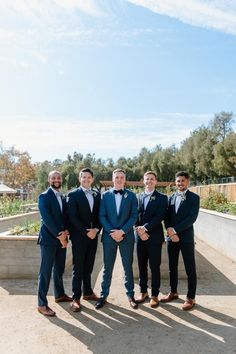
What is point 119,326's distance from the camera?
14.5 ft

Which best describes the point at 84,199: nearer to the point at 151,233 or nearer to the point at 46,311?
the point at 151,233

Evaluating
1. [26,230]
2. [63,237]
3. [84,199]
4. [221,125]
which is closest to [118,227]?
[84,199]

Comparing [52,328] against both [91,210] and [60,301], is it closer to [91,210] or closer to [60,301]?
[60,301]

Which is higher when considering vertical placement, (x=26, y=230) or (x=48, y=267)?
(x=26, y=230)

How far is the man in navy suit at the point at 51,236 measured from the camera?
4922 millimetres

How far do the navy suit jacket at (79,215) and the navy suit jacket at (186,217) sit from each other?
102 centimetres

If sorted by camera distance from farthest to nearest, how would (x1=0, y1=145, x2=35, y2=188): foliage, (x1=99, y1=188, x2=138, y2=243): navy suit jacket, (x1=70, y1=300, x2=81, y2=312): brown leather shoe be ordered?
(x1=0, y1=145, x2=35, y2=188): foliage → (x1=99, y1=188, x2=138, y2=243): navy suit jacket → (x1=70, y1=300, x2=81, y2=312): brown leather shoe

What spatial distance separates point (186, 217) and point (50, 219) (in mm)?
1783

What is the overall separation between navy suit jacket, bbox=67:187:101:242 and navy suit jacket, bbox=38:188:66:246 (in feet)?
0.45

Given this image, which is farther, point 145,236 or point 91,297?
point 91,297

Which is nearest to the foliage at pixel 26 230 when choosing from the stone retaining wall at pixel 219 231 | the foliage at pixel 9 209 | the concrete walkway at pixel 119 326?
the concrete walkway at pixel 119 326

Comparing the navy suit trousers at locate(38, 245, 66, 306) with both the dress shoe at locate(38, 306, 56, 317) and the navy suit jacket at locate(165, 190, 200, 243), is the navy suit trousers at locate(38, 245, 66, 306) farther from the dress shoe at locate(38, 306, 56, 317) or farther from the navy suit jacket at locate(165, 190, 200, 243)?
the navy suit jacket at locate(165, 190, 200, 243)

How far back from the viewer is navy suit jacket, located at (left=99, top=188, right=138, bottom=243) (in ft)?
16.8

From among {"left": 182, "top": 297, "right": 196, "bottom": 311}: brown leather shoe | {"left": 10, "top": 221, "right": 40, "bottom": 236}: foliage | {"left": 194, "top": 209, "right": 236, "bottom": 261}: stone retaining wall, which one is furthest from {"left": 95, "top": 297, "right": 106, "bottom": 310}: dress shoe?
{"left": 194, "top": 209, "right": 236, "bottom": 261}: stone retaining wall
